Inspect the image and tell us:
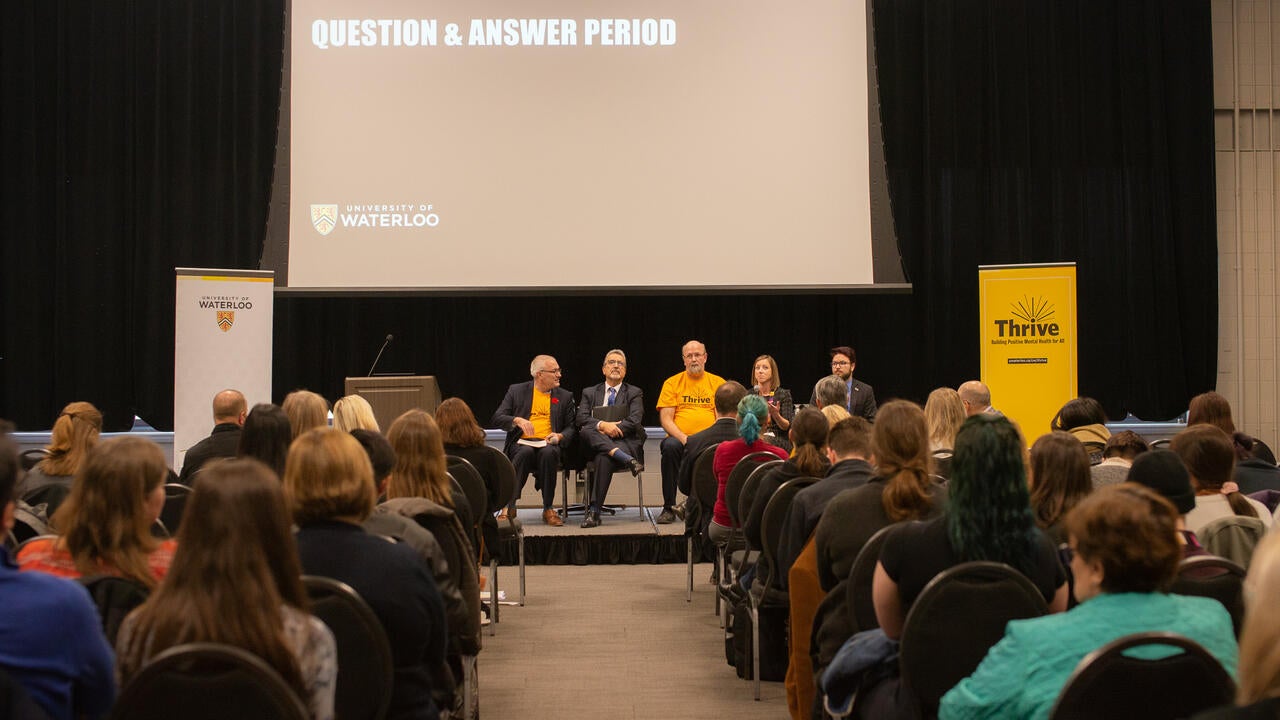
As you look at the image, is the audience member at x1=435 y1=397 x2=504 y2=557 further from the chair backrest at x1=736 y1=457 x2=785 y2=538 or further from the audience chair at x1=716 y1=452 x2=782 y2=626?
the chair backrest at x1=736 y1=457 x2=785 y2=538

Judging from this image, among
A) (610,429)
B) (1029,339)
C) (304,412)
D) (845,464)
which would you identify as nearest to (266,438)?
(304,412)

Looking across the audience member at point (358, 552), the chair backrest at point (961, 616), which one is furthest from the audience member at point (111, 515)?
the chair backrest at point (961, 616)

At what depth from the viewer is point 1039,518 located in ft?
9.97

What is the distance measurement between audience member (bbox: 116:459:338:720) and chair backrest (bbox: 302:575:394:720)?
31cm

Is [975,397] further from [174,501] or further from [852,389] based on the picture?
[174,501]

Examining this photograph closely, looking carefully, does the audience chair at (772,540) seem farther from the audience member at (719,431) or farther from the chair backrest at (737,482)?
the audience member at (719,431)

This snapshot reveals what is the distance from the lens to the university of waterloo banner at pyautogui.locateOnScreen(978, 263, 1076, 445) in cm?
824

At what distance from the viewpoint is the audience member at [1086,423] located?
15.9ft

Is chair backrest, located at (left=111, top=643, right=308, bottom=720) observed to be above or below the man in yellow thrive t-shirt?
below

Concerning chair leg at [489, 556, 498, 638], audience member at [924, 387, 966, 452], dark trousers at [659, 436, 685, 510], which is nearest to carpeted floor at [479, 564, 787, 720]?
chair leg at [489, 556, 498, 638]

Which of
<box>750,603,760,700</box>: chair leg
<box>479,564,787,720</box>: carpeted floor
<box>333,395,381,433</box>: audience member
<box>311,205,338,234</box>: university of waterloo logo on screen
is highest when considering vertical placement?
<box>311,205,338,234</box>: university of waterloo logo on screen

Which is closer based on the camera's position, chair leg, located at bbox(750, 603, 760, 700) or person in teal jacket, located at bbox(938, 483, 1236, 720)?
person in teal jacket, located at bbox(938, 483, 1236, 720)

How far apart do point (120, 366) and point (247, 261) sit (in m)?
1.40

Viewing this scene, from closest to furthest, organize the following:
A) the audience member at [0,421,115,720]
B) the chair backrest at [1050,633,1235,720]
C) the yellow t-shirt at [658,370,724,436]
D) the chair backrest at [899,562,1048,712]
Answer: the audience member at [0,421,115,720] → the chair backrest at [1050,633,1235,720] → the chair backrest at [899,562,1048,712] → the yellow t-shirt at [658,370,724,436]
